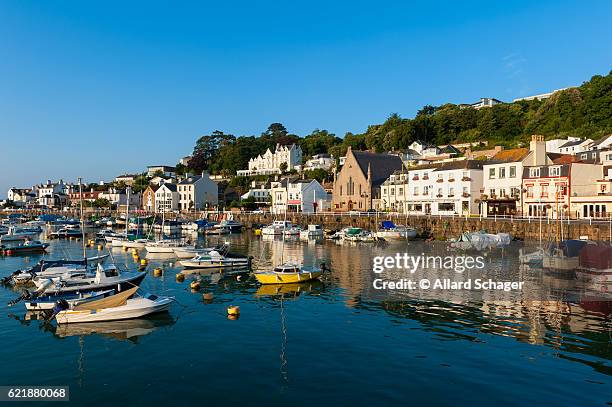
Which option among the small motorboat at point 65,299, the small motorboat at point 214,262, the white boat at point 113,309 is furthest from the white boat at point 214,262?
the white boat at point 113,309

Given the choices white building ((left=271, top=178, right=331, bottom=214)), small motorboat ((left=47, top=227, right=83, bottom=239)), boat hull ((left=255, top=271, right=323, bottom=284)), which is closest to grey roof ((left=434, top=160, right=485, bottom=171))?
white building ((left=271, top=178, right=331, bottom=214))

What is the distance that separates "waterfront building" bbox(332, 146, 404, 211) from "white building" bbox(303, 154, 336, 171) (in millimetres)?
36257

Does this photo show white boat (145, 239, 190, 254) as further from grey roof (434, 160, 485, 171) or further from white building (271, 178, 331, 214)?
white building (271, 178, 331, 214)

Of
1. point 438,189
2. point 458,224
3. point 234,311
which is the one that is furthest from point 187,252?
point 438,189

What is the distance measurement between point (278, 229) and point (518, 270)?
Result: 50469 millimetres

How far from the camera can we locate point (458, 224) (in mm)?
68438

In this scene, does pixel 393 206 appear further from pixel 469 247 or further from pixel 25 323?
pixel 25 323

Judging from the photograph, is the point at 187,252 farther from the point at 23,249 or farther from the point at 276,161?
the point at 276,161

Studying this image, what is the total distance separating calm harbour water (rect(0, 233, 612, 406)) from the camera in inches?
642

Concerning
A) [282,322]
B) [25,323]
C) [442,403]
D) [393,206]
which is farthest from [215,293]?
[393,206]

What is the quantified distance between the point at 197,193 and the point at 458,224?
286 ft

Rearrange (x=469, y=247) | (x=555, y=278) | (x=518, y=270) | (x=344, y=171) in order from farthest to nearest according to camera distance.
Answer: (x=344, y=171), (x=469, y=247), (x=518, y=270), (x=555, y=278)

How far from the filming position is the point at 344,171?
→ 104m

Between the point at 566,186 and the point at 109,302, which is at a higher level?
the point at 566,186
